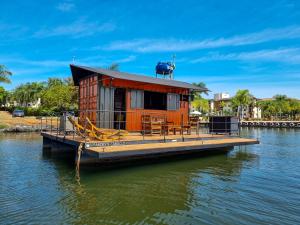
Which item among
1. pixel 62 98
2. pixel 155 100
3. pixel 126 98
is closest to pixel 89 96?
pixel 126 98

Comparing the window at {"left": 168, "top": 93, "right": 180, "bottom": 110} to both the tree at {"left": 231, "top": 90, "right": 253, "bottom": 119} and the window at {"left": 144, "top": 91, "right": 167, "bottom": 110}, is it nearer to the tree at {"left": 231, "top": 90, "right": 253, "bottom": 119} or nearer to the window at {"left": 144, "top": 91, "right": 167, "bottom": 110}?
the window at {"left": 144, "top": 91, "right": 167, "bottom": 110}

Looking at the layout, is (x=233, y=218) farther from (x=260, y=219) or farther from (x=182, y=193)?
(x=182, y=193)

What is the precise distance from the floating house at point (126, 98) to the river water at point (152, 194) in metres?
3.76

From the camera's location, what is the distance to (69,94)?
158 feet

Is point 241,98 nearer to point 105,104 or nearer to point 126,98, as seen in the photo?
point 126,98

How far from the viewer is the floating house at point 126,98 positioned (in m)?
15.0

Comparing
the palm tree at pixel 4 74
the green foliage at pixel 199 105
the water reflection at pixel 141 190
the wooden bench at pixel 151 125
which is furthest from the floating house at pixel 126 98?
the green foliage at pixel 199 105

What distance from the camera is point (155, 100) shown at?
674 inches

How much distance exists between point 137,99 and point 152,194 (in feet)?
26.8

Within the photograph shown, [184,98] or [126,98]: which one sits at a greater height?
[184,98]

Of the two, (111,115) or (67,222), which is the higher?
(111,115)

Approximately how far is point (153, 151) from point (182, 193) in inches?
→ 121

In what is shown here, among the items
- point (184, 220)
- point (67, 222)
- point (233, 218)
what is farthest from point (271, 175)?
point (67, 222)

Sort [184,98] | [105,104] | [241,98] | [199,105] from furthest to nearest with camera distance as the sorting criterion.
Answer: [241,98] < [199,105] < [184,98] < [105,104]
